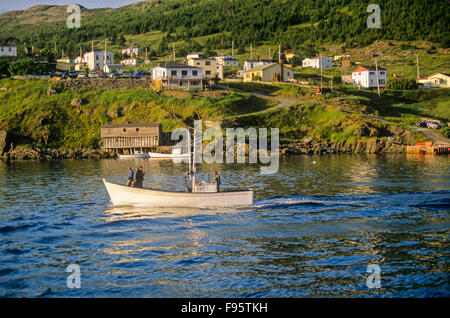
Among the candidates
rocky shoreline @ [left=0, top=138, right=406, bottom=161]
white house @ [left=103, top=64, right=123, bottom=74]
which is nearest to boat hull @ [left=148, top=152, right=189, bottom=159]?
rocky shoreline @ [left=0, top=138, right=406, bottom=161]

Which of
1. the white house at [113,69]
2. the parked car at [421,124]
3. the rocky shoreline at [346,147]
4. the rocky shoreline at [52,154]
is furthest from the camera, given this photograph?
the white house at [113,69]

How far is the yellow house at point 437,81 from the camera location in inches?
5189

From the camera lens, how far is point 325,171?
5922 centimetres

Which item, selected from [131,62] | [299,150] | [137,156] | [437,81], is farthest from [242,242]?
[131,62]

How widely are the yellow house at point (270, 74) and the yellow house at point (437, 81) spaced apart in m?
39.6

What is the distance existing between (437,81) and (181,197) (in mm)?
119491

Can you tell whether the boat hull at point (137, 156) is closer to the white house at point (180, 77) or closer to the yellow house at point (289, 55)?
the white house at point (180, 77)

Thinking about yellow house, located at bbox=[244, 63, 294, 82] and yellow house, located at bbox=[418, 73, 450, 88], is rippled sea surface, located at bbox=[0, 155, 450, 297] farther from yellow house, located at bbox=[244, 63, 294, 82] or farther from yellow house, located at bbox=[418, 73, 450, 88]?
yellow house, located at bbox=[418, 73, 450, 88]

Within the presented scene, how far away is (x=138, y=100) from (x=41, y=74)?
37146 mm

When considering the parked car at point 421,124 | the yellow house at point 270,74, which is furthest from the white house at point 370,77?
the parked car at point 421,124

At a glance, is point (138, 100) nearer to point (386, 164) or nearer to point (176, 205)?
point (386, 164)

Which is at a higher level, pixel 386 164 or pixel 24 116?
pixel 24 116
